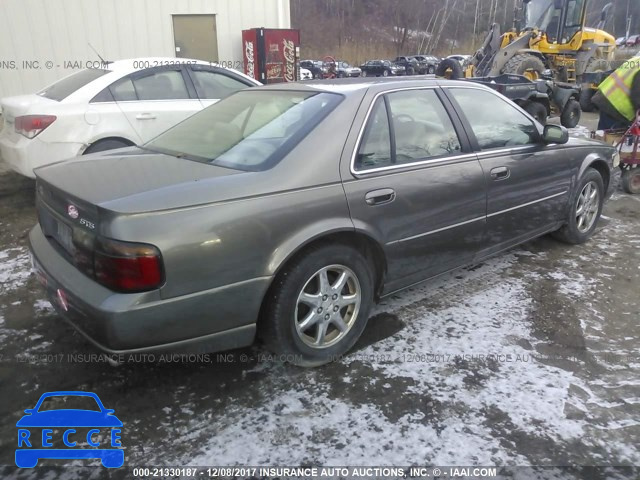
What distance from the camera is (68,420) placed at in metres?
2.42

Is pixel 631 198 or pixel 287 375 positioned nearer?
pixel 287 375

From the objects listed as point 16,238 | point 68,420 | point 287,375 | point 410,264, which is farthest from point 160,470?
point 16,238

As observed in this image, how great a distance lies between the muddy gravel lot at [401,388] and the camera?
2.24 meters

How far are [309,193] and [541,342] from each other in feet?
5.87

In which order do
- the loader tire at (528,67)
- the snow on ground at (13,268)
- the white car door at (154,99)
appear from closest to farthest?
the snow on ground at (13,268) < the white car door at (154,99) < the loader tire at (528,67)

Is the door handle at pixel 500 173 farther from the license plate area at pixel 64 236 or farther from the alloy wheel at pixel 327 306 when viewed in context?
the license plate area at pixel 64 236

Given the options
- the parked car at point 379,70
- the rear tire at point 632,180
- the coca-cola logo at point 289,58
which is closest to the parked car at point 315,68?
the parked car at point 379,70

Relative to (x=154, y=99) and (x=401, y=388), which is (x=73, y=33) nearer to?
(x=154, y=99)

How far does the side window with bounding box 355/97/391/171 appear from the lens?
9.32ft

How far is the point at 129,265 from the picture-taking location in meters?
2.11

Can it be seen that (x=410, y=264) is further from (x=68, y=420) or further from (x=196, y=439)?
(x=68, y=420)

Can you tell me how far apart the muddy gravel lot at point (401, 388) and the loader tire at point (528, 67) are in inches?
422

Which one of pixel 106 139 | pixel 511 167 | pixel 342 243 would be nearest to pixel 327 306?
pixel 342 243

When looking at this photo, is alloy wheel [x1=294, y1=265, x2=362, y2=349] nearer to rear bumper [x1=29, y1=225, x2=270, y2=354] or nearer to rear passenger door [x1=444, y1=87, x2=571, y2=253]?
rear bumper [x1=29, y1=225, x2=270, y2=354]
